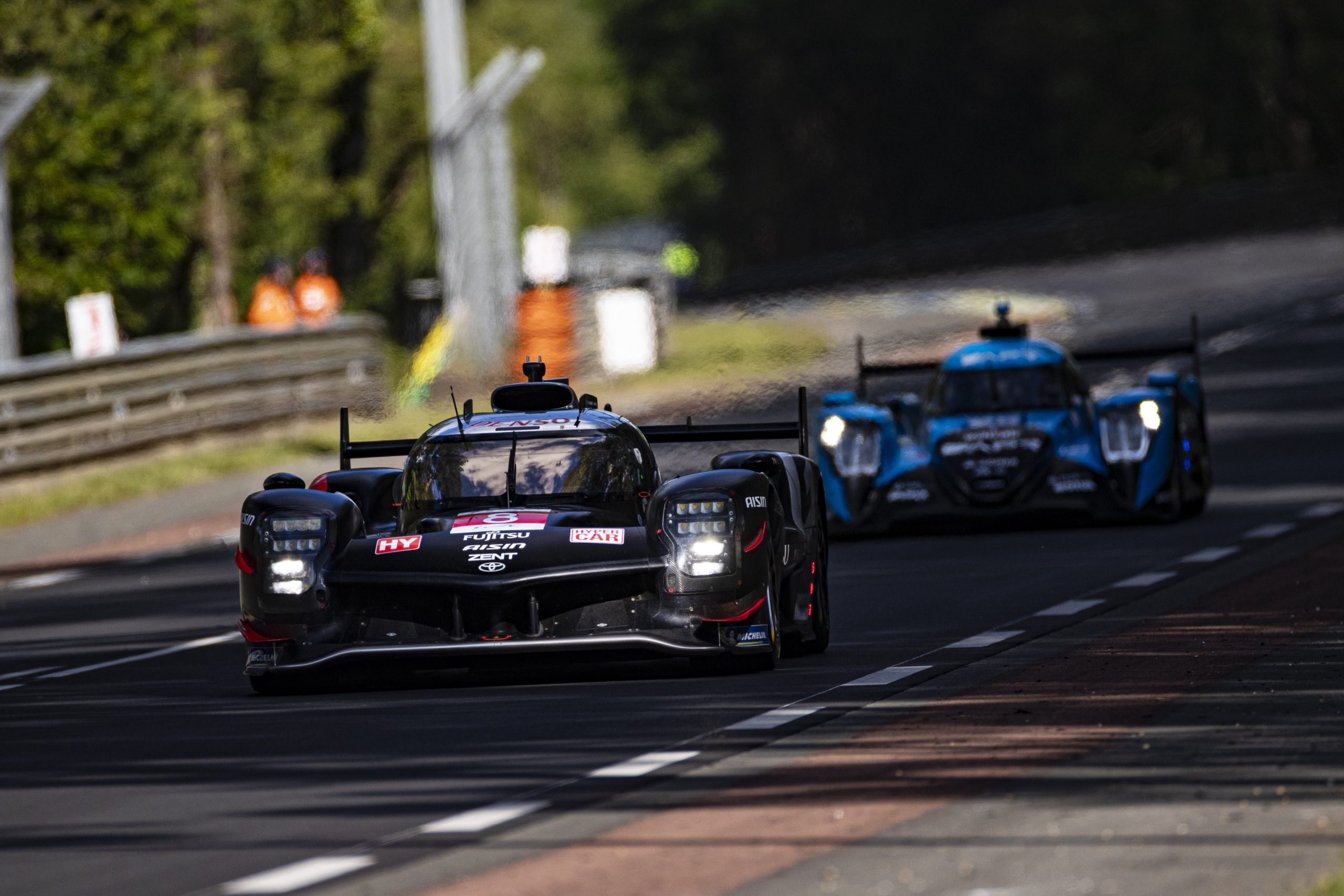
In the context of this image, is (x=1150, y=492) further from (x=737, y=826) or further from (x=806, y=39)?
(x=806, y=39)

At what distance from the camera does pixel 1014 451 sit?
1758 centimetres

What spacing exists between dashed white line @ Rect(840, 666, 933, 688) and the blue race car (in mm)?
6594

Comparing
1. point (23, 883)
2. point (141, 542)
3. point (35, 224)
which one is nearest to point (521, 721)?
point (23, 883)

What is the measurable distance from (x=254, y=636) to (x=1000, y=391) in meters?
8.42

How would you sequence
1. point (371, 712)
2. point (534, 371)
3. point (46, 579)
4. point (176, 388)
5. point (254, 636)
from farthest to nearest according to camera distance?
1. point (176, 388)
2. point (46, 579)
3. point (534, 371)
4. point (254, 636)
5. point (371, 712)

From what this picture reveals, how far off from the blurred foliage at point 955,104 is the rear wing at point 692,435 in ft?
224

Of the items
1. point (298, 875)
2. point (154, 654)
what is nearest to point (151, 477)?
point (154, 654)

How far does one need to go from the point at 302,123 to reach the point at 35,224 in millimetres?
12540

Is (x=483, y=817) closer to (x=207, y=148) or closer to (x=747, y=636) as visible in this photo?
(x=747, y=636)

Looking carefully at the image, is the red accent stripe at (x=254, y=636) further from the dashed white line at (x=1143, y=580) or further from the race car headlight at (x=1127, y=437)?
the race car headlight at (x=1127, y=437)

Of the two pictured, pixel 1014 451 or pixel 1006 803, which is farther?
pixel 1014 451

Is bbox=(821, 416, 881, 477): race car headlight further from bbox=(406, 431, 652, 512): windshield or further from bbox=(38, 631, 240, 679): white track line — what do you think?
bbox=(406, 431, 652, 512): windshield

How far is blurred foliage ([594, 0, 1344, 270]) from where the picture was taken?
8125 cm

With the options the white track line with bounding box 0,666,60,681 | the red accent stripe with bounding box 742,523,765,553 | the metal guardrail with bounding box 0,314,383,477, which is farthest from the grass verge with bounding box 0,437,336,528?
the red accent stripe with bounding box 742,523,765,553
